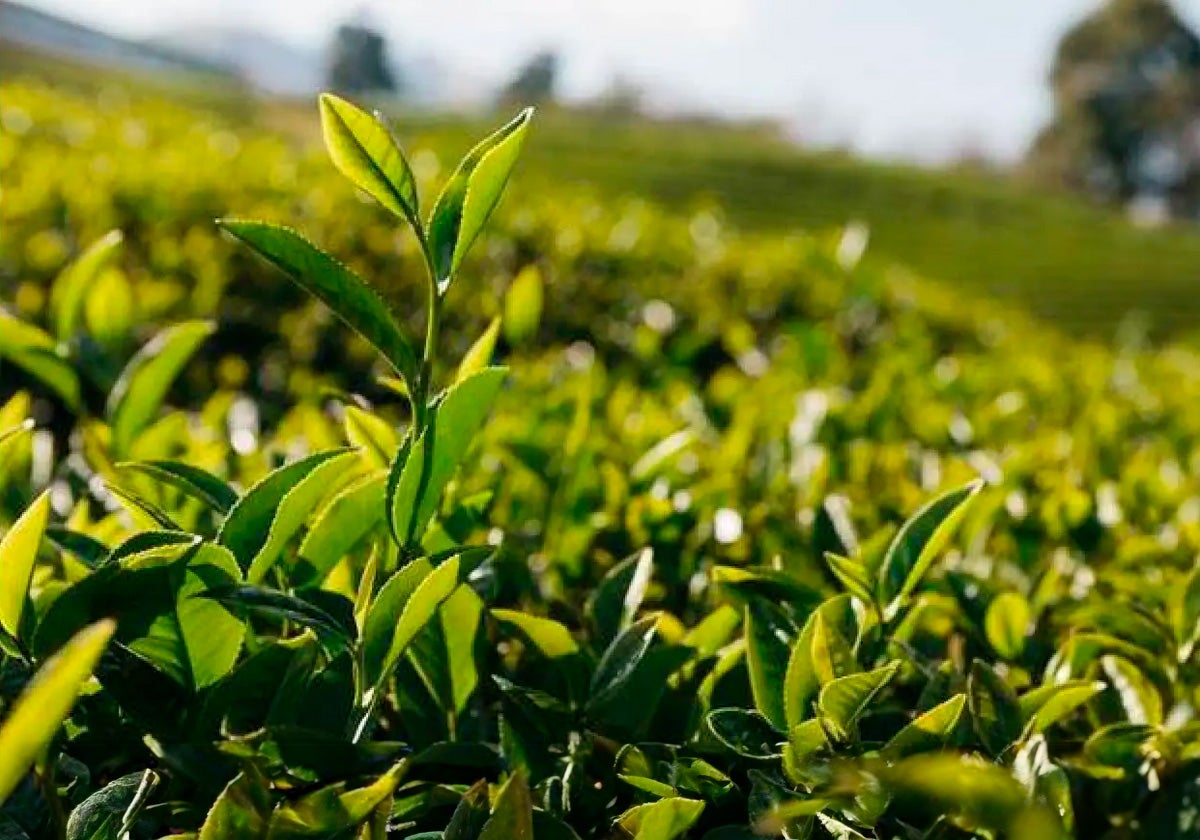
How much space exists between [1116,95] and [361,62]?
25.3 metres

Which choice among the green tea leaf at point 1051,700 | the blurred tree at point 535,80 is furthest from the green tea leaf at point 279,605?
the blurred tree at point 535,80

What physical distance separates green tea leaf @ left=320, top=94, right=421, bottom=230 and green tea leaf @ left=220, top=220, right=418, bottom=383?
0.17ft

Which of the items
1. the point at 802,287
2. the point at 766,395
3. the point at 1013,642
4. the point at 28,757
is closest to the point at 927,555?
the point at 1013,642

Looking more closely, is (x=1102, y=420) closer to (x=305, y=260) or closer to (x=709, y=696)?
(x=709, y=696)

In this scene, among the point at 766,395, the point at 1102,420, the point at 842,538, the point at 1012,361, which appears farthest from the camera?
the point at 1012,361

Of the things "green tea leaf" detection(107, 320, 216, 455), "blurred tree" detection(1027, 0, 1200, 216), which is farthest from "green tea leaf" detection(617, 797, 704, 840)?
"blurred tree" detection(1027, 0, 1200, 216)

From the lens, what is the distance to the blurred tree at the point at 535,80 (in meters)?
41.7

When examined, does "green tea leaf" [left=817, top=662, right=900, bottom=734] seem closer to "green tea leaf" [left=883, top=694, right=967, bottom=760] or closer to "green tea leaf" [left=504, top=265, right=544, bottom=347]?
"green tea leaf" [left=883, top=694, right=967, bottom=760]

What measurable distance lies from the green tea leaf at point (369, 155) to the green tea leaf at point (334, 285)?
51 millimetres

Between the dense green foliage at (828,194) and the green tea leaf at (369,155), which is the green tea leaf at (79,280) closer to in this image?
the green tea leaf at (369,155)

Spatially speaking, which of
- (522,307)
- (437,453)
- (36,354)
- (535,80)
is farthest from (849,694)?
(535,80)

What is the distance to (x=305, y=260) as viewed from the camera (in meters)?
0.84

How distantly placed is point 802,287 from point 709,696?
2.94 metres

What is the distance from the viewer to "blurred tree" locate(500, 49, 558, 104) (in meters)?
41.7
